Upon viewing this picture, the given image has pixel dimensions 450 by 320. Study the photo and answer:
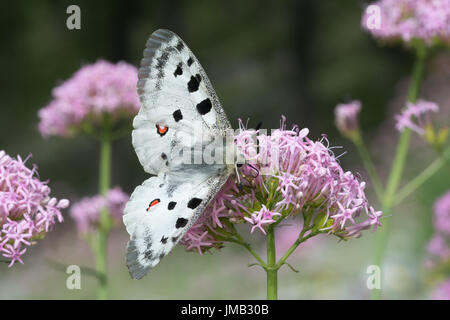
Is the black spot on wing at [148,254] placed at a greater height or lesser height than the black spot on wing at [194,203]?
lesser

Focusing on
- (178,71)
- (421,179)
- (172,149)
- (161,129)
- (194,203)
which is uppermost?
(178,71)

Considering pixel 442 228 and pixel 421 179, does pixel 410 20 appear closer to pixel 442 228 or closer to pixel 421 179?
pixel 421 179

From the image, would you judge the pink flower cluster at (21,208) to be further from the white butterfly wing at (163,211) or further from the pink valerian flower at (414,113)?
the pink valerian flower at (414,113)

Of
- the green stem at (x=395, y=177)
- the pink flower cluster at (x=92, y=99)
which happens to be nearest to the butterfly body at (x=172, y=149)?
the green stem at (x=395, y=177)

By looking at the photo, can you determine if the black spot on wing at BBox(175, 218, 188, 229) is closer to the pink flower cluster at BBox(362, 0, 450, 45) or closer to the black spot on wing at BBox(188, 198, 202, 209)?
the black spot on wing at BBox(188, 198, 202, 209)

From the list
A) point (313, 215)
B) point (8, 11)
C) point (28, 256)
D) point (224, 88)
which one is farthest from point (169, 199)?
point (224, 88)

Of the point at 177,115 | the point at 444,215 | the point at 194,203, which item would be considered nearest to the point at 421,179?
the point at 444,215

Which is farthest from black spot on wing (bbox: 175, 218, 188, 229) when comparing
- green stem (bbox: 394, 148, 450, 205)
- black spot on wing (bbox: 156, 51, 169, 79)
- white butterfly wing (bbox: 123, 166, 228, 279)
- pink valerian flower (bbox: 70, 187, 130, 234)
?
pink valerian flower (bbox: 70, 187, 130, 234)

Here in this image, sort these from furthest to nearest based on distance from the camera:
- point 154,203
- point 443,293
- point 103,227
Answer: point 443,293
point 103,227
point 154,203
